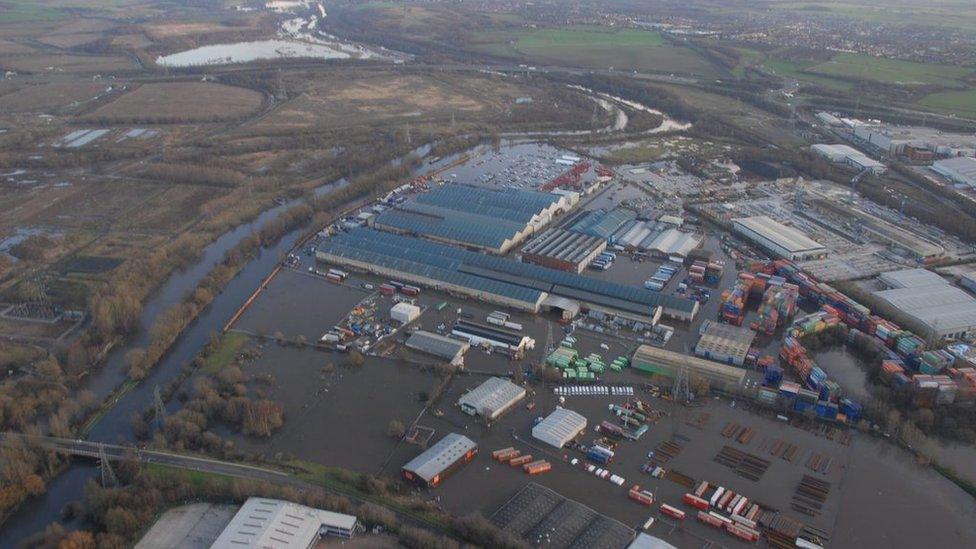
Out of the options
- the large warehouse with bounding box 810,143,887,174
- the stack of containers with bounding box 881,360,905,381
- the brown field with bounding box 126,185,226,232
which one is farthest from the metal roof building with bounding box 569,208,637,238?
the brown field with bounding box 126,185,226,232

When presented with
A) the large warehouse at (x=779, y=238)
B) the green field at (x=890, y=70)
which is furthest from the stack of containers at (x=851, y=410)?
the green field at (x=890, y=70)

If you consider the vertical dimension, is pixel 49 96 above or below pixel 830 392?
below

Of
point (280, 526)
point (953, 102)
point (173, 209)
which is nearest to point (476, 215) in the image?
point (173, 209)

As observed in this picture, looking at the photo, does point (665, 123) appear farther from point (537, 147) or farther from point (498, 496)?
point (498, 496)

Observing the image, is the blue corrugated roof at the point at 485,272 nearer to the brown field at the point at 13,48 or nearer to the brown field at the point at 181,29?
the brown field at the point at 13,48

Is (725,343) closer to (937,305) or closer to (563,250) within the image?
(563,250)

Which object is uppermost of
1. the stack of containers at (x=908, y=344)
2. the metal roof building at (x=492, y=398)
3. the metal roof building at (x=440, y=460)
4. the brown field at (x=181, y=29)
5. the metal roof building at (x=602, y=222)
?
the stack of containers at (x=908, y=344)
